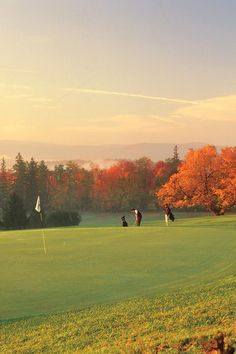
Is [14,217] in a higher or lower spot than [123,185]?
lower

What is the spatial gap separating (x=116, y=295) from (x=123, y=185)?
88412 mm

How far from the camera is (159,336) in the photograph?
7688mm

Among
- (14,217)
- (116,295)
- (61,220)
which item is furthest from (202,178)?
(116,295)

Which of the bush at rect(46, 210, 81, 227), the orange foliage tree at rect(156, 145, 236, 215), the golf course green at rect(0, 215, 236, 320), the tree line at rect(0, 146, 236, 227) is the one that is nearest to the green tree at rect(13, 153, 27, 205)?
the tree line at rect(0, 146, 236, 227)

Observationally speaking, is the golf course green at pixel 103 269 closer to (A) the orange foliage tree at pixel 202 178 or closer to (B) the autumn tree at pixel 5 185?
(A) the orange foliage tree at pixel 202 178

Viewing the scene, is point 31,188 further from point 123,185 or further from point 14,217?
point 14,217

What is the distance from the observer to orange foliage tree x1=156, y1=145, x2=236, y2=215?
5694cm

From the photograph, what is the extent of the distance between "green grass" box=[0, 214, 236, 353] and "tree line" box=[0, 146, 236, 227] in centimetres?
3555

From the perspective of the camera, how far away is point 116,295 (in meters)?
12.0

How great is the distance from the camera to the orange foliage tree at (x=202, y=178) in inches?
2242

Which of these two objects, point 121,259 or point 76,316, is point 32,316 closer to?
point 76,316

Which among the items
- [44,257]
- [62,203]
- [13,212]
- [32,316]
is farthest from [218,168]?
[62,203]

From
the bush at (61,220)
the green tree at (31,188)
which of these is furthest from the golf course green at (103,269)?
the green tree at (31,188)

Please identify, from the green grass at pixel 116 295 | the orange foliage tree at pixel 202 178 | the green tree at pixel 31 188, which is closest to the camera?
the green grass at pixel 116 295
